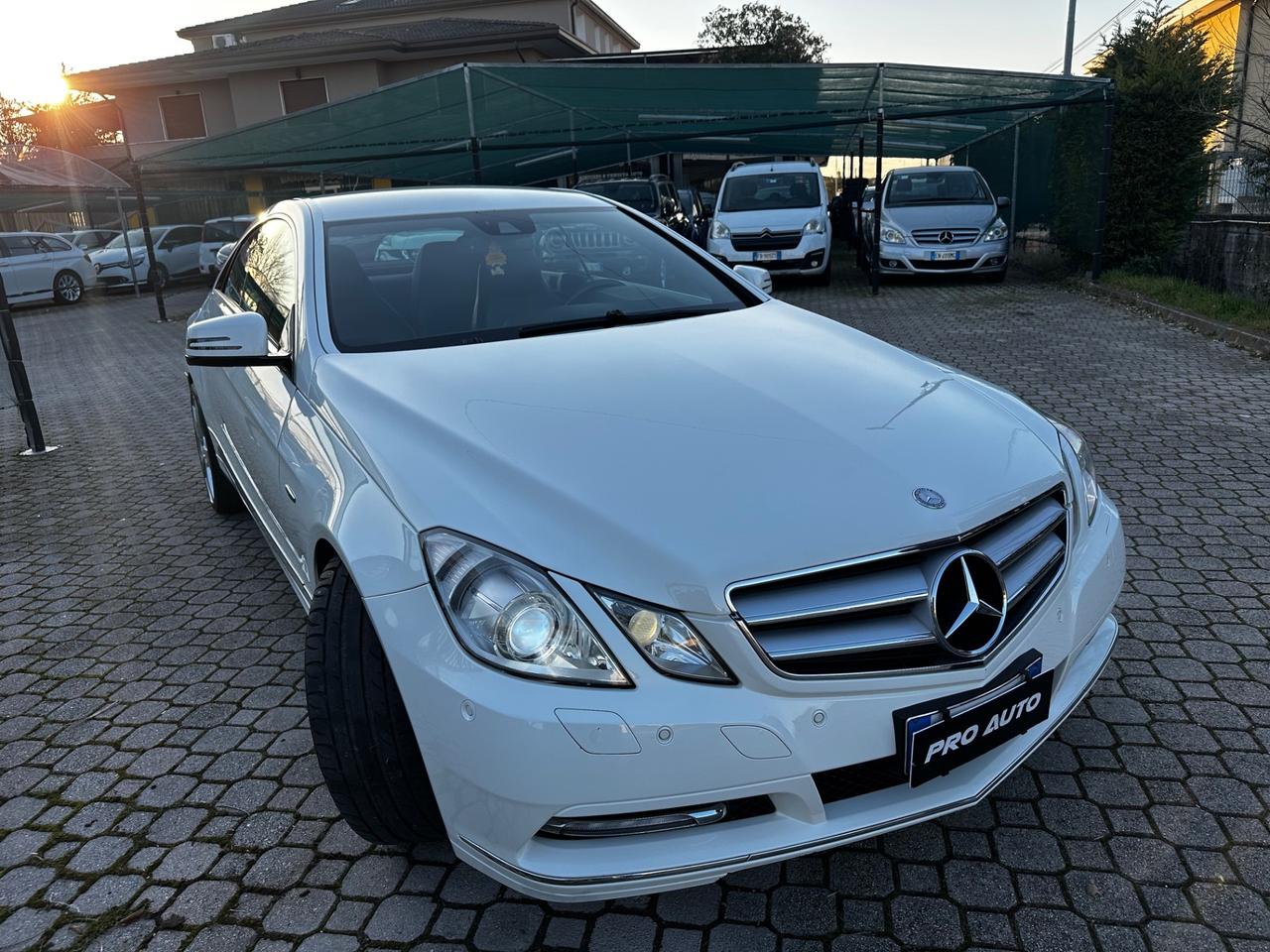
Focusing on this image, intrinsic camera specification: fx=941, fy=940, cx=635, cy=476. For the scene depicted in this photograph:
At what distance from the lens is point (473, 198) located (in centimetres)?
383

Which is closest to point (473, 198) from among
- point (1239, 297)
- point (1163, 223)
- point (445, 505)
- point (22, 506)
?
point (445, 505)

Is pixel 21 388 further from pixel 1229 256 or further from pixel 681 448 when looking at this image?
pixel 1229 256

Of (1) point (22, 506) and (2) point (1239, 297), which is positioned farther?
(2) point (1239, 297)

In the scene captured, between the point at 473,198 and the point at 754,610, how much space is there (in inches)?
102

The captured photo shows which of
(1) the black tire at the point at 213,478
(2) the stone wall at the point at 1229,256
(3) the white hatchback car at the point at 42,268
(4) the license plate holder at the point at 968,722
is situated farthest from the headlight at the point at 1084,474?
(3) the white hatchback car at the point at 42,268

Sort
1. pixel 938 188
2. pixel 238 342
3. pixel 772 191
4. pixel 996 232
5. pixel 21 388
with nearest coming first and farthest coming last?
pixel 238 342
pixel 21 388
pixel 996 232
pixel 938 188
pixel 772 191

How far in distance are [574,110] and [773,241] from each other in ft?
17.1

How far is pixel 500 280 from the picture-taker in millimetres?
3320

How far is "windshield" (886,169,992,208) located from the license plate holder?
13059mm

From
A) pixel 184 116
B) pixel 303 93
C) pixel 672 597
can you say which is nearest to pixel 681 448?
pixel 672 597

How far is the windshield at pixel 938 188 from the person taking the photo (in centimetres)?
1387

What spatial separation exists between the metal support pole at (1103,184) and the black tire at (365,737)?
1234 cm

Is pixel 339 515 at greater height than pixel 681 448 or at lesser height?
lesser

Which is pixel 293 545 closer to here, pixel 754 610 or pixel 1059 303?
pixel 754 610
